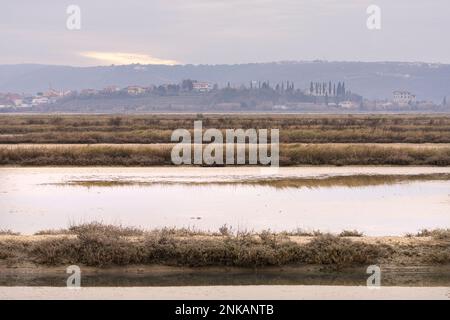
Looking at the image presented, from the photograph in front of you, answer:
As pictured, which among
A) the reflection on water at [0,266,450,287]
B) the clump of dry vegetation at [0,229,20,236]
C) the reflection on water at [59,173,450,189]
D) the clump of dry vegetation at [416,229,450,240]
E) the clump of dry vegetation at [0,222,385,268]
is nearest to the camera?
the reflection on water at [0,266,450,287]

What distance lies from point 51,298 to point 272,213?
790cm

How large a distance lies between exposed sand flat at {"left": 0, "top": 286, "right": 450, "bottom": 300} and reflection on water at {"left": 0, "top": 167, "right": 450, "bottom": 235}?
3812mm

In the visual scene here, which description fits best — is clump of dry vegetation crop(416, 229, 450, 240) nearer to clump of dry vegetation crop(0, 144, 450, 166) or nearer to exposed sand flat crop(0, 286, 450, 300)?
exposed sand flat crop(0, 286, 450, 300)

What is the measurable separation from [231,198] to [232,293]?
966cm

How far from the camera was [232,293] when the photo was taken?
34.2 ft

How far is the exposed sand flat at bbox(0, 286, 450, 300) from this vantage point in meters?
10.2

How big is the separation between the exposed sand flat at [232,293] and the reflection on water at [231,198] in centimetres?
381

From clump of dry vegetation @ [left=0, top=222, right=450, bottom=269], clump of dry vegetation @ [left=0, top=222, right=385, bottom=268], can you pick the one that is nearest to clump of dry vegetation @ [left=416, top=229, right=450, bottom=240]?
clump of dry vegetation @ [left=0, top=222, right=450, bottom=269]

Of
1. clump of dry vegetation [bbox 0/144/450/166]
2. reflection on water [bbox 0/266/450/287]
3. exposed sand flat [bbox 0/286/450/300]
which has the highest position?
exposed sand flat [bbox 0/286/450/300]

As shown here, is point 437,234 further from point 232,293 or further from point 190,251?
point 232,293

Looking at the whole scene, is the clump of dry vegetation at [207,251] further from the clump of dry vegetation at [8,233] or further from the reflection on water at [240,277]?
the clump of dry vegetation at [8,233]
